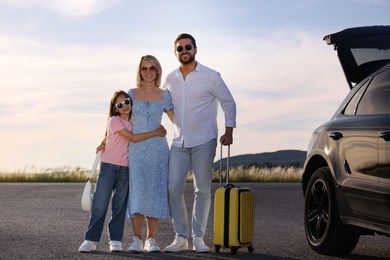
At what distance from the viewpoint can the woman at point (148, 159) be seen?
9305 mm

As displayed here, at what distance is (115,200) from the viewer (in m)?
9.51

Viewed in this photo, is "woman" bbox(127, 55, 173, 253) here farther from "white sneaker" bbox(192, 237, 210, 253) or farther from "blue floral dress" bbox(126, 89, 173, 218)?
"white sneaker" bbox(192, 237, 210, 253)

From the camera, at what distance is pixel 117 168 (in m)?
9.45

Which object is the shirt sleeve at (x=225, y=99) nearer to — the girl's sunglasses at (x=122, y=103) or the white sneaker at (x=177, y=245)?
the girl's sunglasses at (x=122, y=103)

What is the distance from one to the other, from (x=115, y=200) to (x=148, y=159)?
58 cm

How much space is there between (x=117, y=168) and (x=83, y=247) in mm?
861

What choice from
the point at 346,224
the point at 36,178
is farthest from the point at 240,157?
the point at 346,224

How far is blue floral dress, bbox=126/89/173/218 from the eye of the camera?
9305mm

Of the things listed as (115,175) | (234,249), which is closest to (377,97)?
(234,249)

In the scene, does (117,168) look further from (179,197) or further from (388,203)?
(388,203)

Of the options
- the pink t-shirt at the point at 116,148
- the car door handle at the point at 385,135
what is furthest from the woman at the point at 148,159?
the car door handle at the point at 385,135

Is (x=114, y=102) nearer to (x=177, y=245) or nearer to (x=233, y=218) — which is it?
(x=177, y=245)

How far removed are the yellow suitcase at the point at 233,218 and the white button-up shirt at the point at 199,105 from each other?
0.62 meters

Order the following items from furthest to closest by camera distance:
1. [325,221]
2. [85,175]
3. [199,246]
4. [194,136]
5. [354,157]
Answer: [85,175] < [194,136] < [199,246] < [325,221] < [354,157]
